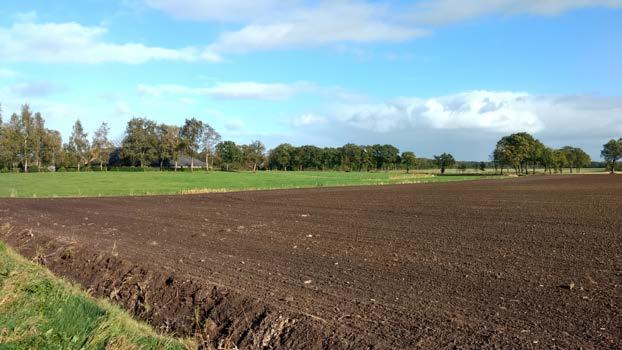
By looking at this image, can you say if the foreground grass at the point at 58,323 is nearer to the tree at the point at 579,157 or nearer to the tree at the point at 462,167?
the tree at the point at 462,167

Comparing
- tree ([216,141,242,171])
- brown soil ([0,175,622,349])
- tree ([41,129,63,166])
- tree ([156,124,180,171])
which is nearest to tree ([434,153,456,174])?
tree ([216,141,242,171])

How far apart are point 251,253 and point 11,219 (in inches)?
644

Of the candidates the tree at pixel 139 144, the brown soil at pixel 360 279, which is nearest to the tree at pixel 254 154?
the tree at pixel 139 144

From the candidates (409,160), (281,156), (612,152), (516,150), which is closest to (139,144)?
(281,156)

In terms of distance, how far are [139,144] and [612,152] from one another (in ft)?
500

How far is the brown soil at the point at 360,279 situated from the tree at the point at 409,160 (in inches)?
6712

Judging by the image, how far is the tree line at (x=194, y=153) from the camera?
128750 millimetres

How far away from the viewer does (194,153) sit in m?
158

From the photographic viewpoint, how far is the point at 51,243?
15758 millimetres

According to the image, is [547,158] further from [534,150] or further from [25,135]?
[25,135]

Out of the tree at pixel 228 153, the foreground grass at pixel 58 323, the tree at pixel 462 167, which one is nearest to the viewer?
the foreground grass at pixel 58 323

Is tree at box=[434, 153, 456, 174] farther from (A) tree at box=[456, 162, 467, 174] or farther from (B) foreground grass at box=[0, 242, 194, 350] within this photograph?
(B) foreground grass at box=[0, 242, 194, 350]

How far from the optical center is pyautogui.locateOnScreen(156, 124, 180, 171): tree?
145125 millimetres

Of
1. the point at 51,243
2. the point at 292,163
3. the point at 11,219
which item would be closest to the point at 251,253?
the point at 51,243
